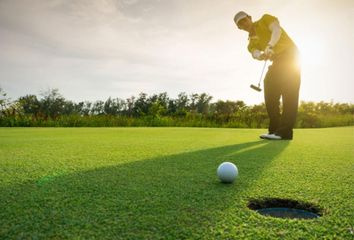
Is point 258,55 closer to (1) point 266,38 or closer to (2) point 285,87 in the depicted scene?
(1) point 266,38

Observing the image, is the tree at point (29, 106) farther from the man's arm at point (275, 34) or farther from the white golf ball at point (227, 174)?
the white golf ball at point (227, 174)

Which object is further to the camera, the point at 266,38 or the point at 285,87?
the point at 266,38

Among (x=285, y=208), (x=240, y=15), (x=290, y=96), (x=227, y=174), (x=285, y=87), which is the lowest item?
(x=285, y=208)

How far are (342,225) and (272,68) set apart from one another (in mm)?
4951

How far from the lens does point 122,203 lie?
5.90 feet

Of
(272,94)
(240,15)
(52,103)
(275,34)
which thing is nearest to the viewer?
(275,34)

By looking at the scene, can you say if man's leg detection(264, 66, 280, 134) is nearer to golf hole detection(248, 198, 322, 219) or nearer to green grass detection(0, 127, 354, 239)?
green grass detection(0, 127, 354, 239)

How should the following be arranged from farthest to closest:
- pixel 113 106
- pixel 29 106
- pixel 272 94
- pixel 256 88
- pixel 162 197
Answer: pixel 113 106, pixel 29 106, pixel 256 88, pixel 272 94, pixel 162 197

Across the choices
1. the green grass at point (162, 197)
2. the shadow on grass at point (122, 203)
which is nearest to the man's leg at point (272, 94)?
the green grass at point (162, 197)

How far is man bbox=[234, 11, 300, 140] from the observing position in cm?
587

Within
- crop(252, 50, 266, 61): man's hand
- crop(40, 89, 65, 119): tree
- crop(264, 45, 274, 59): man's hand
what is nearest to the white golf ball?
crop(264, 45, 274, 59): man's hand

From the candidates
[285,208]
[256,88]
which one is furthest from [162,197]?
[256,88]

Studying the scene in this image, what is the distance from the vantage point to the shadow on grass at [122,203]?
4.64 feet

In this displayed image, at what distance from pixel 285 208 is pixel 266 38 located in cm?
487
